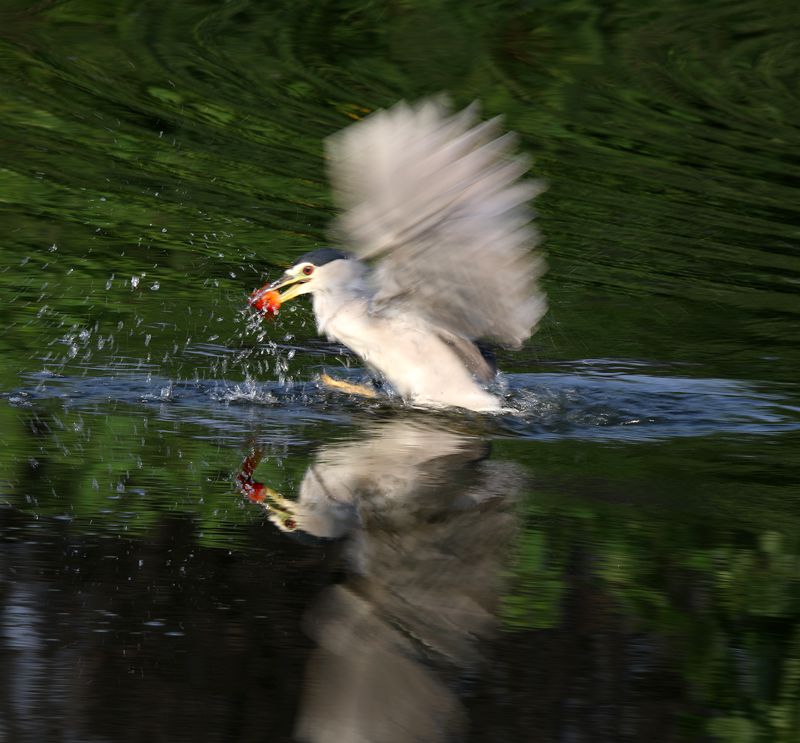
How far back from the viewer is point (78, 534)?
487 centimetres

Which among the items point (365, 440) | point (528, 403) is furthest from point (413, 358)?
point (365, 440)

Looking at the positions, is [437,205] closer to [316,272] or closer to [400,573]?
[316,272]

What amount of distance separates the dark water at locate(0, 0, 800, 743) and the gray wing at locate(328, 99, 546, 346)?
66cm

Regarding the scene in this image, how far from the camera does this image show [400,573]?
4.66m

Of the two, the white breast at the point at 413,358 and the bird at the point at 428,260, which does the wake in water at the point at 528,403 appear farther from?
the bird at the point at 428,260

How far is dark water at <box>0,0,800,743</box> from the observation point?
3891 mm

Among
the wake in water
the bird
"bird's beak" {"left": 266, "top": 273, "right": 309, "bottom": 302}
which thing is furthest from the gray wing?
"bird's beak" {"left": 266, "top": 273, "right": 309, "bottom": 302}

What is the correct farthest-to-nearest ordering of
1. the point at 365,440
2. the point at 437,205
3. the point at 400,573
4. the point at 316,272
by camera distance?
the point at 316,272, the point at 365,440, the point at 437,205, the point at 400,573

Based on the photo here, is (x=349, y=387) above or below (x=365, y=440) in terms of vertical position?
above

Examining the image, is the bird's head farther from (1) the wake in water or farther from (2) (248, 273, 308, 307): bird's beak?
(1) the wake in water

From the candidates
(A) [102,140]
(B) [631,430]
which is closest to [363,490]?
(B) [631,430]

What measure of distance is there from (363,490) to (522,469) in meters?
0.72

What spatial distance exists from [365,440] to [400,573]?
1.80 meters

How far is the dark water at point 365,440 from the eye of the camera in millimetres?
3891
